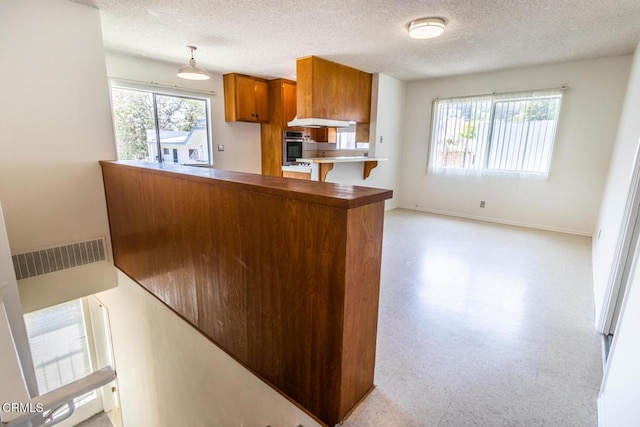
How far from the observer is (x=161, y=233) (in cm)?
219

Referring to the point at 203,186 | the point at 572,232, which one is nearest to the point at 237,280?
the point at 203,186

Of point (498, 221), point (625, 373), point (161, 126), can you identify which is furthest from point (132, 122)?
point (498, 221)

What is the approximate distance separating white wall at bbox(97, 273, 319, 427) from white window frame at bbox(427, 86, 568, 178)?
192 inches

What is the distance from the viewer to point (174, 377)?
254 cm

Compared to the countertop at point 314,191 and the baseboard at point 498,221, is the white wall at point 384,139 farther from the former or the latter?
the countertop at point 314,191

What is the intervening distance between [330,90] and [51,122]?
10.6 ft

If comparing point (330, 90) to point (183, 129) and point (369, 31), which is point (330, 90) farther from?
point (183, 129)

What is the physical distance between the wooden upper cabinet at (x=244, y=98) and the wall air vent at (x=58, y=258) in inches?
120

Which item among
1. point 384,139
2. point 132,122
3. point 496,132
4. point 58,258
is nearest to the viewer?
point 58,258

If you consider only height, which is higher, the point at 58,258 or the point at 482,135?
the point at 482,135

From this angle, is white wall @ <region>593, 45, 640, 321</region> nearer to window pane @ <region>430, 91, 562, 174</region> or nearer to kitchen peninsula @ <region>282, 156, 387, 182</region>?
window pane @ <region>430, 91, 562, 174</region>

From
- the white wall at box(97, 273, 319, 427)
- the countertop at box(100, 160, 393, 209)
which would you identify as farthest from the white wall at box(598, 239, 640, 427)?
the white wall at box(97, 273, 319, 427)

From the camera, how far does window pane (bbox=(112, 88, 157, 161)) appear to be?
162 inches

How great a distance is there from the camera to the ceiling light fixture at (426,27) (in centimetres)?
277
